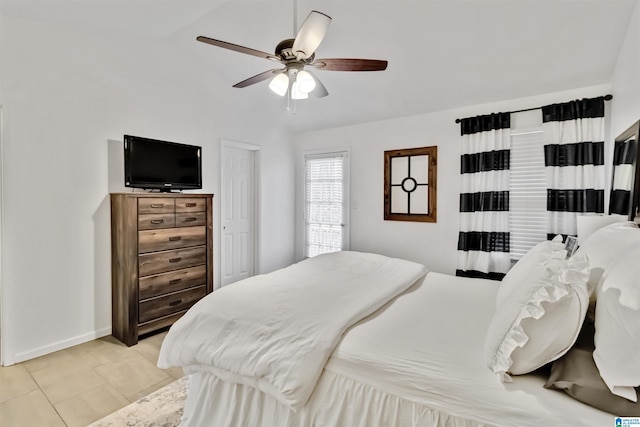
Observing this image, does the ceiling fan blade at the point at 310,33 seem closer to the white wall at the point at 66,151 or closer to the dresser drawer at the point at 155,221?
the dresser drawer at the point at 155,221

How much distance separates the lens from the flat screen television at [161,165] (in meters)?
3.01

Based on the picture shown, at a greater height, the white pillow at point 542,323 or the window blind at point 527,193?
the window blind at point 527,193

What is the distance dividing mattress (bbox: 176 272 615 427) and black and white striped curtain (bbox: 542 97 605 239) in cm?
192

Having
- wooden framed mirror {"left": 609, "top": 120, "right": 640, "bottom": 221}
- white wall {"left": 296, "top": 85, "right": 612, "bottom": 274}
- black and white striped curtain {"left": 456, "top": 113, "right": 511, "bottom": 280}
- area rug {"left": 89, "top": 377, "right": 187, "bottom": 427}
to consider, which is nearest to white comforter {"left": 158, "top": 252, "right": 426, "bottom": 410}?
area rug {"left": 89, "top": 377, "right": 187, "bottom": 427}

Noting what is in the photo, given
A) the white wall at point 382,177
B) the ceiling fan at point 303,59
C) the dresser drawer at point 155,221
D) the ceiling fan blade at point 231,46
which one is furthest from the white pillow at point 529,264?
the dresser drawer at point 155,221

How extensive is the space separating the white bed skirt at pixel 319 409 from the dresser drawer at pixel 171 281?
1643 millimetres

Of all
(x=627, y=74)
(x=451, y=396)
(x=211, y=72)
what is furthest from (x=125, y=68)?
(x=627, y=74)

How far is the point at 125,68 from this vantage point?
3.15 meters

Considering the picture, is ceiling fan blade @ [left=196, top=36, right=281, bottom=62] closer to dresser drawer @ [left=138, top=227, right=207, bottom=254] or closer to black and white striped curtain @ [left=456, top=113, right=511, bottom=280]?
dresser drawer @ [left=138, top=227, right=207, bottom=254]

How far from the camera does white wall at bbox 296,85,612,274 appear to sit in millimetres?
3721

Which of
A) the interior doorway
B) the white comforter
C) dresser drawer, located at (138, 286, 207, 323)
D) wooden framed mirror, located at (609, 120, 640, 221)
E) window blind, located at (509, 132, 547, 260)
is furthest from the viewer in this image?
the interior doorway

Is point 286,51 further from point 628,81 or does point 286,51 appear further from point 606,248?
point 628,81

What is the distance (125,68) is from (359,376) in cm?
355

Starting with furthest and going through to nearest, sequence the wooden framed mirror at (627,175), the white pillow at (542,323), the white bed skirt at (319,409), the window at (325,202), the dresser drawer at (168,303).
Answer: the window at (325,202) → the dresser drawer at (168,303) → the wooden framed mirror at (627,175) → the white bed skirt at (319,409) → the white pillow at (542,323)
